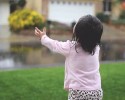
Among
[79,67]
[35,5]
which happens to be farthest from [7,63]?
[35,5]

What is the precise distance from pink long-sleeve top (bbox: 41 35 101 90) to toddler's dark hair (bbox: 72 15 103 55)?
6 centimetres

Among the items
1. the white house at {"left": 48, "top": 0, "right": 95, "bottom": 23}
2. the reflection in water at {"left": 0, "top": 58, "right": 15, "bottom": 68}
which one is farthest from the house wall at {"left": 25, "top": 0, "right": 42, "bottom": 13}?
the reflection in water at {"left": 0, "top": 58, "right": 15, "bottom": 68}

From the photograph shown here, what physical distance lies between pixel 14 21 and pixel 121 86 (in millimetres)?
18945

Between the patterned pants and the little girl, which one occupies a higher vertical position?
the little girl

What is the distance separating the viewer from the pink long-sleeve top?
14.1 feet

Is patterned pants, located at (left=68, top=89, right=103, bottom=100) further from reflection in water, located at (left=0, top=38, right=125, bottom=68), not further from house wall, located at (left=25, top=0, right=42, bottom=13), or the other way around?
house wall, located at (left=25, top=0, right=42, bottom=13)

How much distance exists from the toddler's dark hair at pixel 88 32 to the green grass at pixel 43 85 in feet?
11.0

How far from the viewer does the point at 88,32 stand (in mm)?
4238

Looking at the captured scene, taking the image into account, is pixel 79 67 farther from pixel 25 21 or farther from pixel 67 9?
pixel 67 9

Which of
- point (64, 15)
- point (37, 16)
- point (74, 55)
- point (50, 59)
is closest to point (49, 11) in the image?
point (64, 15)

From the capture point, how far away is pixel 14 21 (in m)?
27.0

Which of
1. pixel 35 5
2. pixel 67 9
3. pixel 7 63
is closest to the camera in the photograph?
pixel 7 63

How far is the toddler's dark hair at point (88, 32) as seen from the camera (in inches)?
166

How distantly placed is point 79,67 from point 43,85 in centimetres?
455
